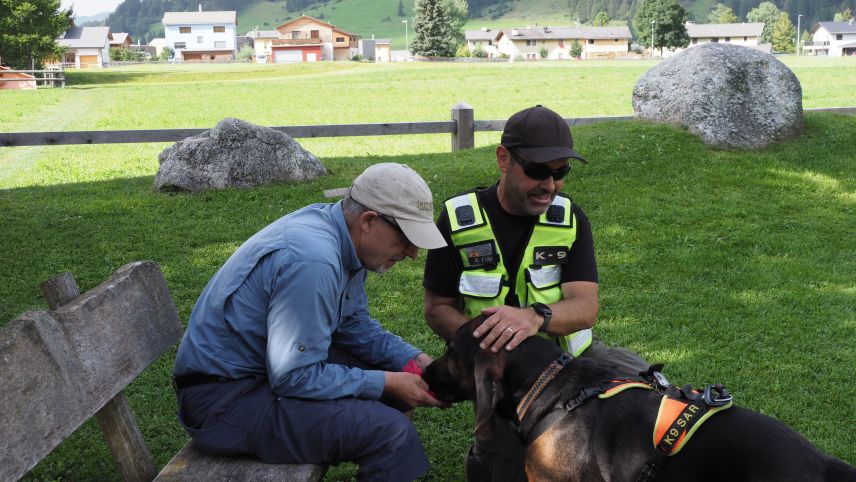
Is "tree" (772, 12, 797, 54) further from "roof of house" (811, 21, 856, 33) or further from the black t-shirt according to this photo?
the black t-shirt

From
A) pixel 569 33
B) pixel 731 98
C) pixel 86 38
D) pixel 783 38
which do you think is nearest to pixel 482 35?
pixel 569 33

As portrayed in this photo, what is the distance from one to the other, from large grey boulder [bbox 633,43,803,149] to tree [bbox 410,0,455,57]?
86107mm

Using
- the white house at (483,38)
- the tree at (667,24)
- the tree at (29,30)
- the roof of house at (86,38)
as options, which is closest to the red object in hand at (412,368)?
the tree at (29,30)

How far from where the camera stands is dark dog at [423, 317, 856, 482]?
2.86 meters

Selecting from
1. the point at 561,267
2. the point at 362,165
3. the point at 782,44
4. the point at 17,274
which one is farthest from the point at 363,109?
the point at 782,44

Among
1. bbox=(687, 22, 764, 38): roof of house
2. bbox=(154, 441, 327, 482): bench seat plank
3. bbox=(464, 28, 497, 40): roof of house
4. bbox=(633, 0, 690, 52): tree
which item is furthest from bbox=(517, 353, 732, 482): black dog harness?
bbox=(464, 28, 497, 40): roof of house

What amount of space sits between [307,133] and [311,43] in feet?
440

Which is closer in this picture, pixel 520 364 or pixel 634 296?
pixel 520 364

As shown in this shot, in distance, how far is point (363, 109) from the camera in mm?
26422

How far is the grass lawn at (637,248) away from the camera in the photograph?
5586 millimetres

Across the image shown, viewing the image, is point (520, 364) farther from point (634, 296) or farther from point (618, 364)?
point (634, 296)

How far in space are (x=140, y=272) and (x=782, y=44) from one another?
159 m

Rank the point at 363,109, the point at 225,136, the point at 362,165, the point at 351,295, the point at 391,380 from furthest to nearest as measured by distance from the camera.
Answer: the point at 363,109 → the point at 362,165 → the point at 225,136 → the point at 351,295 → the point at 391,380

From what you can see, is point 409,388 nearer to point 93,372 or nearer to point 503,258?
point 503,258
